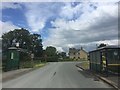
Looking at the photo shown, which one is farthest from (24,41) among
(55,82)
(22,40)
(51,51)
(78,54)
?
(55,82)

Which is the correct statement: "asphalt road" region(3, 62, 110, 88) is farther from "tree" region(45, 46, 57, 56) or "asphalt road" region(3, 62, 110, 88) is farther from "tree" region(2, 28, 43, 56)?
"tree" region(45, 46, 57, 56)

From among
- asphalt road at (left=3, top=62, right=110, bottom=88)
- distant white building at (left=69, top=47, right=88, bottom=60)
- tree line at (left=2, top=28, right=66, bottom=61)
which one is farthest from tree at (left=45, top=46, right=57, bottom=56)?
asphalt road at (left=3, top=62, right=110, bottom=88)

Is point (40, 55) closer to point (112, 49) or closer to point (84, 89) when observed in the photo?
point (112, 49)

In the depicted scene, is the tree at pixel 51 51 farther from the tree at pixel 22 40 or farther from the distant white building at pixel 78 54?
the tree at pixel 22 40

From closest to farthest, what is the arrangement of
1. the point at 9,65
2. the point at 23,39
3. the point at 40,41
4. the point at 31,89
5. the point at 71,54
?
1. the point at 31,89
2. the point at 9,65
3. the point at 23,39
4. the point at 40,41
5. the point at 71,54

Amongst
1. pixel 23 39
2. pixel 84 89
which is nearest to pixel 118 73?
pixel 84 89

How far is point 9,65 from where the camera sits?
36.4 meters

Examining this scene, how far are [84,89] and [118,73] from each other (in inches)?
457

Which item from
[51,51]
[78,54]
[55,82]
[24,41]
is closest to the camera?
[55,82]

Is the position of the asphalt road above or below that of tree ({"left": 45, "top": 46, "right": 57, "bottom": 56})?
below

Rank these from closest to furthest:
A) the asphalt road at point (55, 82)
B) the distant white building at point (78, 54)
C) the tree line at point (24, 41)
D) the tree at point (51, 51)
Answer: the asphalt road at point (55, 82), the tree line at point (24, 41), the tree at point (51, 51), the distant white building at point (78, 54)

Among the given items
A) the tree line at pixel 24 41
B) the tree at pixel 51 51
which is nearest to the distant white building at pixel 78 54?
the tree at pixel 51 51

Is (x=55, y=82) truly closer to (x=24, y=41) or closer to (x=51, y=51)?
(x=24, y=41)

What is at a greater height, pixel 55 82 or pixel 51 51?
pixel 51 51
